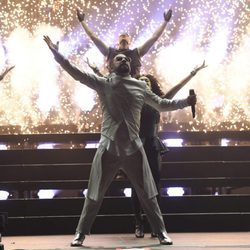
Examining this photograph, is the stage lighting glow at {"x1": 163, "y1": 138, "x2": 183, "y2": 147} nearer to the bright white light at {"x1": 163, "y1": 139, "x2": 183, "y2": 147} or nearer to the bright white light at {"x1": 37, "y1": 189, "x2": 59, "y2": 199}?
the bright white light at {"x1": 163, "y1": 139, "x2": 183, "y2": 147}

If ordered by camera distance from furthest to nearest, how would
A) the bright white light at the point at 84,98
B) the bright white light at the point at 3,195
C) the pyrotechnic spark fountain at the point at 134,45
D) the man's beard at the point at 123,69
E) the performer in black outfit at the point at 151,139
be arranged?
1. the bright white light at the point at 84,98
2. the pyrotechnic spark fountain at the point at 134,45
3. the bright white light at the point at 3,195
4. the performer in black outfit at the point at 151,139
5. the man's beard at the point at 123,69

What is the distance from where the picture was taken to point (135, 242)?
16.7 feet

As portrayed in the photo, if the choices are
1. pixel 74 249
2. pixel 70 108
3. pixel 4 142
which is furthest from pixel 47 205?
pixel 70 108

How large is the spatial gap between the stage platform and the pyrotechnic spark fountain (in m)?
7.95

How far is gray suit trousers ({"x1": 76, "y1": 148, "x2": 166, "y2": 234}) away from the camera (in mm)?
4559

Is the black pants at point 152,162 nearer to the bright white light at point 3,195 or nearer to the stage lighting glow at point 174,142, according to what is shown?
the bright white light at point 3,195

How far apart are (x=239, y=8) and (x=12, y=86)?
607cm

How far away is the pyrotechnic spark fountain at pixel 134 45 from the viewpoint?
1398cm

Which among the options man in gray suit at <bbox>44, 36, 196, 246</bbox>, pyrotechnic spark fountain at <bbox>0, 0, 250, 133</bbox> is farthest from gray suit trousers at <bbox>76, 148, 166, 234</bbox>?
pyrotechnic spark fountain at <bbox>0, 0, 250, 133</bbox>

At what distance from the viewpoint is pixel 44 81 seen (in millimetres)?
14484

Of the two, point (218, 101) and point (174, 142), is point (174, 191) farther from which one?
point (218, 101)

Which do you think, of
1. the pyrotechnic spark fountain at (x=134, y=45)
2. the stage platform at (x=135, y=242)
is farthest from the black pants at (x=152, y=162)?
the pyrotechnic spark fountain at (x=134, y=45)

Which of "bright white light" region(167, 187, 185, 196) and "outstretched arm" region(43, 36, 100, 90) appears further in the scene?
"bright white light" region(167, 187, 185, 196)

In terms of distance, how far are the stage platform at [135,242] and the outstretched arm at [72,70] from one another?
4.43ft
